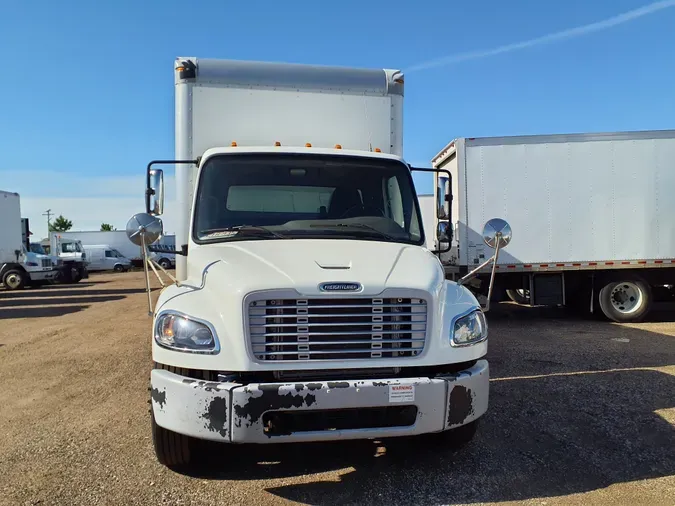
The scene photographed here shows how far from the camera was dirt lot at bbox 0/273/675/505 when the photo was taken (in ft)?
12.1

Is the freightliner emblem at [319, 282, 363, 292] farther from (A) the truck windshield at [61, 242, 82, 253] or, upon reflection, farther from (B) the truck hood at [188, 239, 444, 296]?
(A) the truck windshield at [61, 242, 82, 253]

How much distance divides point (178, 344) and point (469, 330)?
6.41ft

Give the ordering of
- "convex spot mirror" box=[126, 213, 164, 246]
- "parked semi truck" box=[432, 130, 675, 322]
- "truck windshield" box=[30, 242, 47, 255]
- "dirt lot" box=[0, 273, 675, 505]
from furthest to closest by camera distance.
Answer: "truck windshield" box=[30, 242, 47, 255] → "parked semi truck" box=[432, 130, 675, 322] → "convex spot mirror" box=[126, 213, 164, 246] → "dirt lot" box=[0, 273, 675, 505]

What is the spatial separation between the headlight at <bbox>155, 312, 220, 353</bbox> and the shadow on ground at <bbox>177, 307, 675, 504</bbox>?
1071 millimetres

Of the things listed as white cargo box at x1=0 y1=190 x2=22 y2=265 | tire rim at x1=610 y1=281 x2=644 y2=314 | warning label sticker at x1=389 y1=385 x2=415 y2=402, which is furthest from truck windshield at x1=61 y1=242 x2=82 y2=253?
warning label sticker at x1=389 y1=385 x2=415 y2=402

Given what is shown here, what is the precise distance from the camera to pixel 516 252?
35.9 ft

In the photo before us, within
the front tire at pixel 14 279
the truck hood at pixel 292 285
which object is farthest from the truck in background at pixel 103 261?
the truck hood at pixel 292 285

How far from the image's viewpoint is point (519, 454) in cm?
431

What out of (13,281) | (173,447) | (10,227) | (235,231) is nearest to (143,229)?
(235,231)

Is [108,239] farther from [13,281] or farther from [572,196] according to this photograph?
[572,196]

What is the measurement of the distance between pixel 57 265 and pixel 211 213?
78.0ft

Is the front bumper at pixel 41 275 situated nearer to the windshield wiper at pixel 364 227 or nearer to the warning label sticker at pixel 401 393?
the windshield wiper at pixel 364 227

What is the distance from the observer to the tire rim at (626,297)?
36.8 feet

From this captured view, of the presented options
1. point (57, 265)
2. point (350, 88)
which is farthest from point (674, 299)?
point (57, 265)
